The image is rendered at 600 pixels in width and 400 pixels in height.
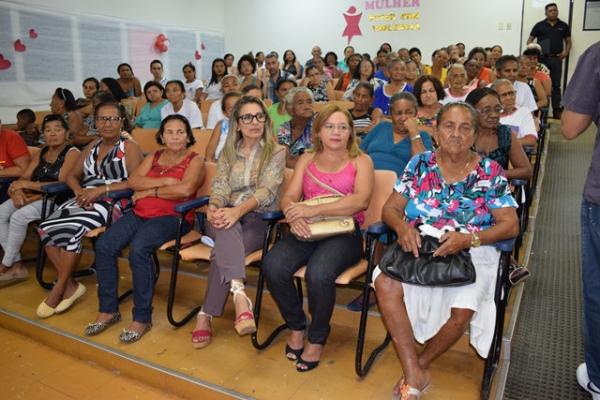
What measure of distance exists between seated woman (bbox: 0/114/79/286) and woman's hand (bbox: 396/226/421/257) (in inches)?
93.1

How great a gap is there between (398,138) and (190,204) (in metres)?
1.26

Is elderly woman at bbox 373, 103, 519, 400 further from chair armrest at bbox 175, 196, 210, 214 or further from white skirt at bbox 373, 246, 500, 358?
chair armrest at bbox 175, 196, 210, 214

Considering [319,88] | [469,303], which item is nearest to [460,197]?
[469,303]

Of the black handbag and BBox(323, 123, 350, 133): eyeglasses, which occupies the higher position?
BBox(323, 123, 350, 133): eyeglasses

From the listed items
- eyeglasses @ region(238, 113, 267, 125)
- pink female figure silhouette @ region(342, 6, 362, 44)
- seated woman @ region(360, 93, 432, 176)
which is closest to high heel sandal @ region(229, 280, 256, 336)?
eyeglasses @ region(238, 113, 267, 125)

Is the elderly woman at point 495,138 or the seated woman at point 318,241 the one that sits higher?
the elderly woman at point 495,138

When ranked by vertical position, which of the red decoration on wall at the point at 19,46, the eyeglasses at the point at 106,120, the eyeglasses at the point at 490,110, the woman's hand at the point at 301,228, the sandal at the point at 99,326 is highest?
the red decoration on wall at the point at 19,46

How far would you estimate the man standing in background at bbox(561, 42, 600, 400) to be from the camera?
1.67 metres

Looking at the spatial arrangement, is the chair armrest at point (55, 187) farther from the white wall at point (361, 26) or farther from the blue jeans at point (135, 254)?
the white wall at point (361, 26)

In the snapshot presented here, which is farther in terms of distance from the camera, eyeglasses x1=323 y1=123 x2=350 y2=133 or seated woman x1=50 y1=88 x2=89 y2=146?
seated woman x1=50 y1=88 x2=89 y2=146

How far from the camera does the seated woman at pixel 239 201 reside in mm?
2387

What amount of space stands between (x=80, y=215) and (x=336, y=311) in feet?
5.20

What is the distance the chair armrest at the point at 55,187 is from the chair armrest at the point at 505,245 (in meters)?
2.57

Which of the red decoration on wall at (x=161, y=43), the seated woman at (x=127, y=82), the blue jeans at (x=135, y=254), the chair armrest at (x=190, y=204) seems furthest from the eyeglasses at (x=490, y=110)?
the red decoration on wall at (x=161, y=43)
